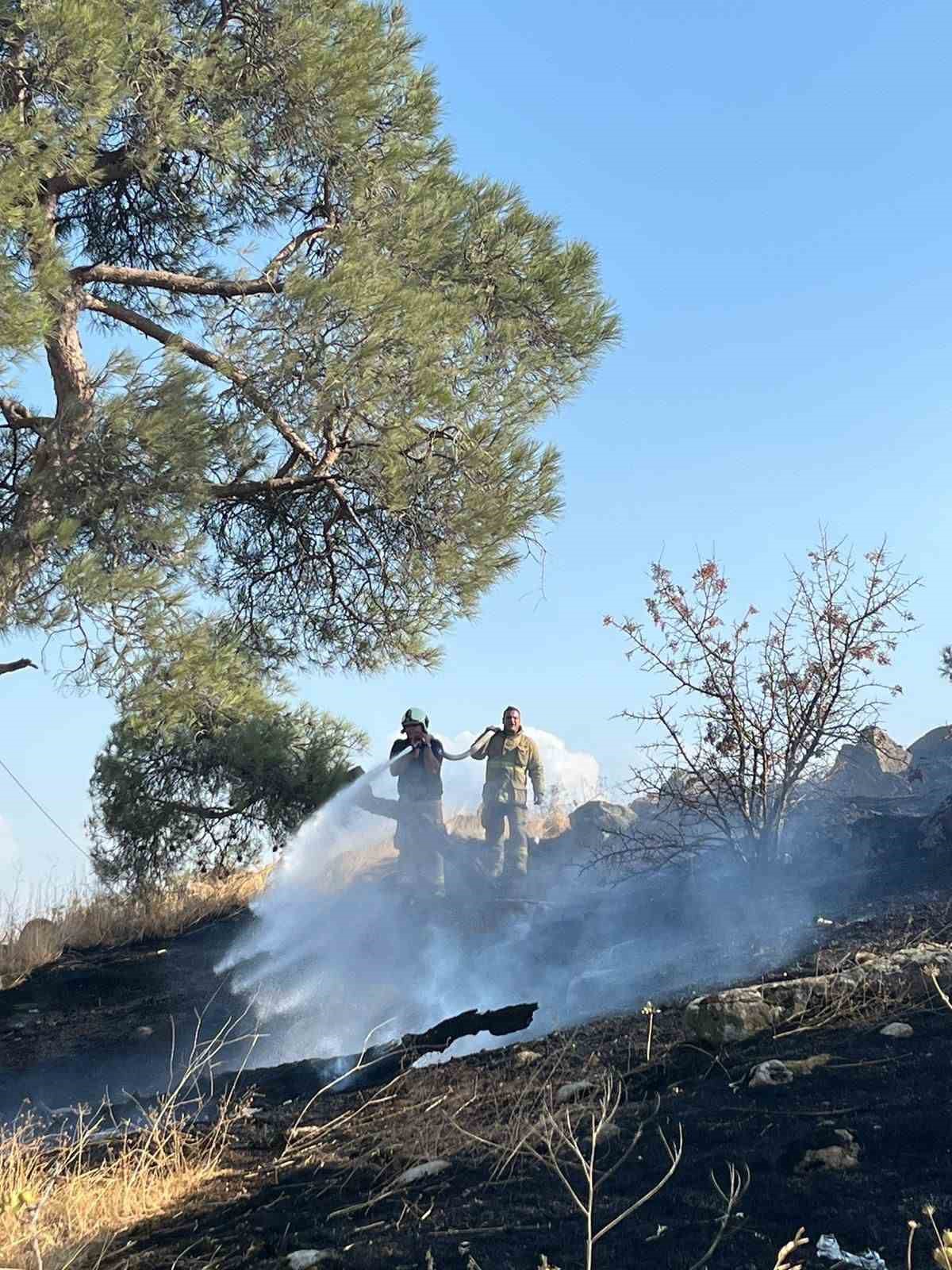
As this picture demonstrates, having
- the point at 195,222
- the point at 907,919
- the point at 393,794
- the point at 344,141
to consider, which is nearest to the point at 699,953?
the point at 907,919

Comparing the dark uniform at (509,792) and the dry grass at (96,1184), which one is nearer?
the dry grass at (96,1184)

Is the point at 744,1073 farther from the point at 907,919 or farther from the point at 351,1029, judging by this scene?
the point at 351,1029

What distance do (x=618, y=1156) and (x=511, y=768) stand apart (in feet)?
Answer: 25.7

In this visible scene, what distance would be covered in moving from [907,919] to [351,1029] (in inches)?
154

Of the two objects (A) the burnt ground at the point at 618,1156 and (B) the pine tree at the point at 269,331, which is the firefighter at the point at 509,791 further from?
(A) the burnt ground at the point at 618,1156

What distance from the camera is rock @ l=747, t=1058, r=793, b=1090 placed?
400 cm

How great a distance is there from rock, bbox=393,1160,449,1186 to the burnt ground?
0.03m

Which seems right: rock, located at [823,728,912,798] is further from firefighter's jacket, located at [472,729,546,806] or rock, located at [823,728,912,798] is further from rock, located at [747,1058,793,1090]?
rock, located at [747,1058,793,1090]

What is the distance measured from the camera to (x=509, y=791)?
11.5 metres

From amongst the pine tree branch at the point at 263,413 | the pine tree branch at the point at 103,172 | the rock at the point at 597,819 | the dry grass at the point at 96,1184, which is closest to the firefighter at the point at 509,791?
the rock at the point at 597,819

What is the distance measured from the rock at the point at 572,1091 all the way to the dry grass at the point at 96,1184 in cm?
129

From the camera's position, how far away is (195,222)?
33.0 ft

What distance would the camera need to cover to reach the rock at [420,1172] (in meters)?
3.76

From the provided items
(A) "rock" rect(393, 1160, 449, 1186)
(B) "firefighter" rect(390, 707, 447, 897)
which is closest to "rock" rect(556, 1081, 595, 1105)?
(A) "rock" rect(393, 1160, 449, 1186)
